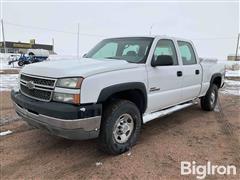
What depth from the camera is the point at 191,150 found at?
13.1 ft

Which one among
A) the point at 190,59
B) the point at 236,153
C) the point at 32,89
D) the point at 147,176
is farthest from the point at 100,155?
the point at 190,59

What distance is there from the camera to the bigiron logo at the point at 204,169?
3298 mm

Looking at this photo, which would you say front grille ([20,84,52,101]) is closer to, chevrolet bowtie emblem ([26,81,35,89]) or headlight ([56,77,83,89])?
chevrolet bowtie emblem ([26,81,35,89])

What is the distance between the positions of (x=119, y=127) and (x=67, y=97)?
1027 millimetres

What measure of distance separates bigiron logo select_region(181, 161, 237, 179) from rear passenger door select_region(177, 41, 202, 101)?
76.2 inches

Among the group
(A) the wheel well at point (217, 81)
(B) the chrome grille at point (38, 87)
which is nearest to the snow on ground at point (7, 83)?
(B) the chrome grille at point (38, 87)

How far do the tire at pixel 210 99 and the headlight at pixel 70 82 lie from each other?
14.6 feet

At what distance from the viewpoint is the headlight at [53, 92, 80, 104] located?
3.13 meters

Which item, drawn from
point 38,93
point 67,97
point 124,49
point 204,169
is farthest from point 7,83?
point 204,169

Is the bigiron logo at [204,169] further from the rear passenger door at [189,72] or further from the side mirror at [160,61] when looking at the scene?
the rear passenger door at [189,72]

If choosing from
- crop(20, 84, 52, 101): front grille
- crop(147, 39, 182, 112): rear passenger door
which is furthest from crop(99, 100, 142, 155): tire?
crop(20, 84, 52, 101): front grille

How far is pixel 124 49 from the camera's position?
4.72 metres

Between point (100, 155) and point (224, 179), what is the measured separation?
5.83 feet

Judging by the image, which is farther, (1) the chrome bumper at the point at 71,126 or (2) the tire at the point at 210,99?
(2) the tire at the point at 210,99
